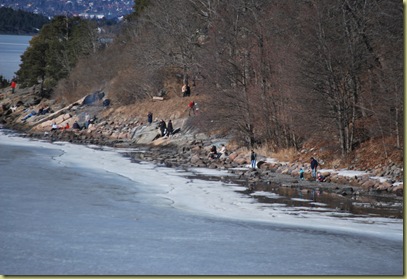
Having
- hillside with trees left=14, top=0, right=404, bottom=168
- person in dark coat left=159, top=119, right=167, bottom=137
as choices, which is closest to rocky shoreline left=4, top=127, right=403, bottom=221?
person in dark coat left=159, top=119, right=167, bottom=137

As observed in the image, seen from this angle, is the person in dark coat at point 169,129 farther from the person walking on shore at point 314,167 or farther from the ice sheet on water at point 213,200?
the person walking on shore at point 314,167

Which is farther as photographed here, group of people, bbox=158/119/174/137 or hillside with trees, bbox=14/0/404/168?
group of people, bbox=158/119/174/137

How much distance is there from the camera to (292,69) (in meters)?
40.3

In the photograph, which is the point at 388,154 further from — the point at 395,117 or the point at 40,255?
the point at 40,255

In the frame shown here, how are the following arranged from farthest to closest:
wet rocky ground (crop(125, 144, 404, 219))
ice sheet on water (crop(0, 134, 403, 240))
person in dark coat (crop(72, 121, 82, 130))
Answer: person in dark coat (crop(72, 121, 82, 130)), wet rocky ground (crop(125, 144, 404, 219)), ice sheet on water (crop(0, 134, 403, 240))

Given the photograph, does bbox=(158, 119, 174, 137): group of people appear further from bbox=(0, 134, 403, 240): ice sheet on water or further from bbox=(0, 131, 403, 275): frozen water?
bbox=(0, 131, 403, 275): frozen water

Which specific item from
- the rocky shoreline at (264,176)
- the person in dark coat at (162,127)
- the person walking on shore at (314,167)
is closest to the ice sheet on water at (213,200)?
the rocky shoreline at (264,176)

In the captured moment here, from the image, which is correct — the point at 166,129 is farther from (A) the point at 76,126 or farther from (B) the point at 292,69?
(B) the point at 292,69

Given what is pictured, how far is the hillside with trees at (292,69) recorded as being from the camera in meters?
38.1

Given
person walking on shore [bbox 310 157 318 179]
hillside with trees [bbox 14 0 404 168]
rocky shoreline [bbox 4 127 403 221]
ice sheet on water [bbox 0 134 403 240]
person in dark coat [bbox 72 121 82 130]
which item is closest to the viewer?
ice sheet on water [bbox 0 134 403 240]

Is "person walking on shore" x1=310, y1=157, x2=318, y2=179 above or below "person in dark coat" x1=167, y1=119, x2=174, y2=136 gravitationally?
below

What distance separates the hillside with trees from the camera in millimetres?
38125

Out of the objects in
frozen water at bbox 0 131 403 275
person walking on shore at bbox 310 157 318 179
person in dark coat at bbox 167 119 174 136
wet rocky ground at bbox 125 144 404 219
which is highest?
person in dark coat at bbox 167 119 174 136

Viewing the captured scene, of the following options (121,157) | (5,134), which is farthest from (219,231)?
(5,134)
